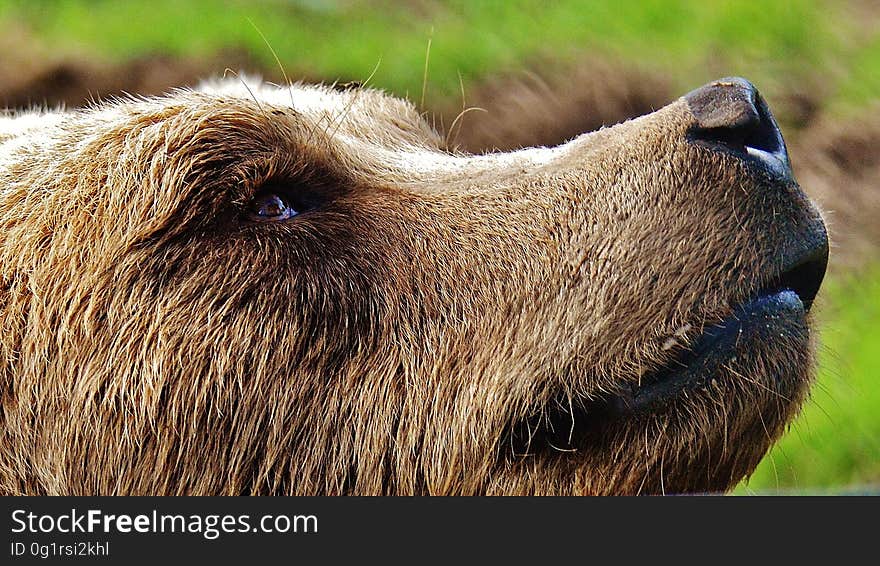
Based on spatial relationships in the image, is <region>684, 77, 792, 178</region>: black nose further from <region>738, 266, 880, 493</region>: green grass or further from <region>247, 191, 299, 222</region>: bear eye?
<region>738, 266, 880, 493</region>: green grass

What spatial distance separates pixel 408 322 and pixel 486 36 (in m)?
4.66

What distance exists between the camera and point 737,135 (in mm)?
3197

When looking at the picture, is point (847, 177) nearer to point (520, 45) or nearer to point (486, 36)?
point (520, 45)

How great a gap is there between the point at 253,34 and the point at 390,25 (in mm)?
868

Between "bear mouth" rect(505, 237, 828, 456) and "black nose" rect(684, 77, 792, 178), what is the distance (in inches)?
11.6

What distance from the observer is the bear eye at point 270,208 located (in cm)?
327

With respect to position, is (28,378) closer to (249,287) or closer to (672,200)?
(249,287)

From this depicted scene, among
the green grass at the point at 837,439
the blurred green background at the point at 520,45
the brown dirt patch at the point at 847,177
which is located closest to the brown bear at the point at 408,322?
the green grass at the point at 837,439

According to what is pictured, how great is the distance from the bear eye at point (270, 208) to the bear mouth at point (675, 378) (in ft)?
2.84

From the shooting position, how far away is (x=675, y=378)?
118 inches

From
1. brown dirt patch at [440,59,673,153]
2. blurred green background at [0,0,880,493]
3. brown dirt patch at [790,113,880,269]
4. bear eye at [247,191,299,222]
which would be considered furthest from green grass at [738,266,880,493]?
bear eye at [247,191,299,222]

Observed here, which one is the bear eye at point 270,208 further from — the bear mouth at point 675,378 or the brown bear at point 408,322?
the bear mouth at point 675,378

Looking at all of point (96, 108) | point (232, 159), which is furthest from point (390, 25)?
point (232, 159)

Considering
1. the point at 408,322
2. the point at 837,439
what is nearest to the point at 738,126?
the point at 408,322
